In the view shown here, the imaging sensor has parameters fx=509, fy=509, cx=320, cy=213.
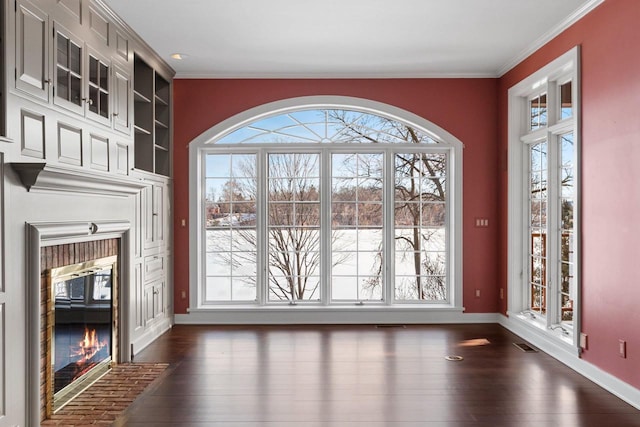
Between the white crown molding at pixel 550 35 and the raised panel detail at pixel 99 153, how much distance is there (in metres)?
4.06

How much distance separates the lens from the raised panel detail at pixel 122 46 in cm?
448

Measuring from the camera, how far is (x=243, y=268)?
6324 mm

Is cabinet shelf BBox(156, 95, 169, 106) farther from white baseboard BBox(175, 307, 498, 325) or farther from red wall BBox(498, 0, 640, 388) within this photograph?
red wall BBox(498, 0, 640, 388)

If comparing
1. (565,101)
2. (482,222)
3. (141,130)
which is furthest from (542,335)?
(141,130)

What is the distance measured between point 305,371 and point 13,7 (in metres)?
3.32

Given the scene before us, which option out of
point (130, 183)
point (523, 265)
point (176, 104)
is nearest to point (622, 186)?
point (523, 265)

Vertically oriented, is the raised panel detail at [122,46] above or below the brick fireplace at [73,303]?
above

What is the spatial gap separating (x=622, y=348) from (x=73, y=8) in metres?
4.68

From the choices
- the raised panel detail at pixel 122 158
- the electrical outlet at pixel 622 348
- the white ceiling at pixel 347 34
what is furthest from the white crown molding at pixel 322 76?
the electrical outlet at pixel 622 348

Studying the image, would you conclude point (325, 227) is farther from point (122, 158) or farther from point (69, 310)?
point (69, 310)

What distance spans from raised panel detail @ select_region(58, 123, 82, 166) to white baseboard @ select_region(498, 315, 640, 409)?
427 centimetres

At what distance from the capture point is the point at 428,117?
20.6ft

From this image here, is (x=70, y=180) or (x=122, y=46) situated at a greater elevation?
(x=122, y=46)

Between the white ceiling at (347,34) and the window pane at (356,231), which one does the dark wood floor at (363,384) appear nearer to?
the window pane at (356,231)
